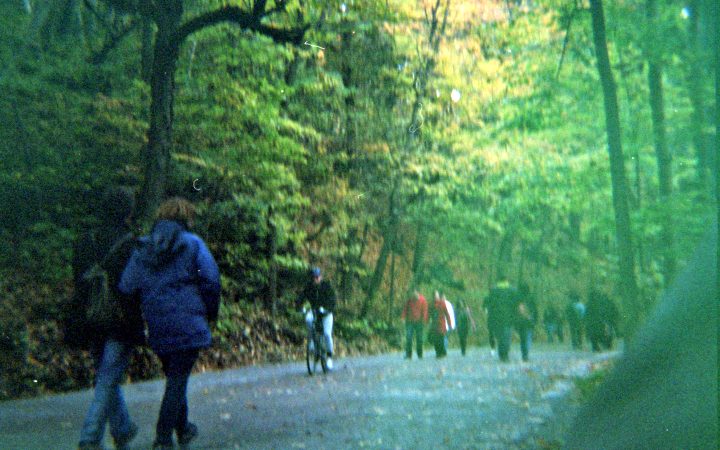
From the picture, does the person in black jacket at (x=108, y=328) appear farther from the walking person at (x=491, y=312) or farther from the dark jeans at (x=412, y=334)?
the dark jeans at (x=412, y=334)

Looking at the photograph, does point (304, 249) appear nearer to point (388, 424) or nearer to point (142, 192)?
point (142, 192)

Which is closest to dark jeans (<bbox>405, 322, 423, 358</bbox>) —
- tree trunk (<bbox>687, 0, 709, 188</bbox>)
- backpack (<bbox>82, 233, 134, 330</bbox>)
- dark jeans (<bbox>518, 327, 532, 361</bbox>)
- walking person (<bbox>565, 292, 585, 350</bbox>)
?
dark jeans (<bbox>518, 327, 532, 361</bbox>)

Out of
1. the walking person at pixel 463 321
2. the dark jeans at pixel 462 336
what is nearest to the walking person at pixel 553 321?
the walking person at pixel 463 321

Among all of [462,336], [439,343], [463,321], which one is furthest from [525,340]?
[439,343]

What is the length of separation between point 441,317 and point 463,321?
0.86 metres

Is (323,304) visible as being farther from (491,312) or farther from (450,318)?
(491,312)

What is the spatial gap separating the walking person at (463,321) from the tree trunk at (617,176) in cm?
380

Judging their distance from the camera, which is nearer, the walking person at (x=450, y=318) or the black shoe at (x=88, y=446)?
the black shoe at (x=88, y=446)

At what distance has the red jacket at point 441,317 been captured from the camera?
35.8ft

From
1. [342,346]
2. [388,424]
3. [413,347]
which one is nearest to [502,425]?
[388,424]

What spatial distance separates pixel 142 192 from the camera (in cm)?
1222

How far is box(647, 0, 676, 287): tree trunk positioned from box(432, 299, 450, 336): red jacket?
155 inches

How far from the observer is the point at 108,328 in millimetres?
6230

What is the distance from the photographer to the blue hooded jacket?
19.8 feet
